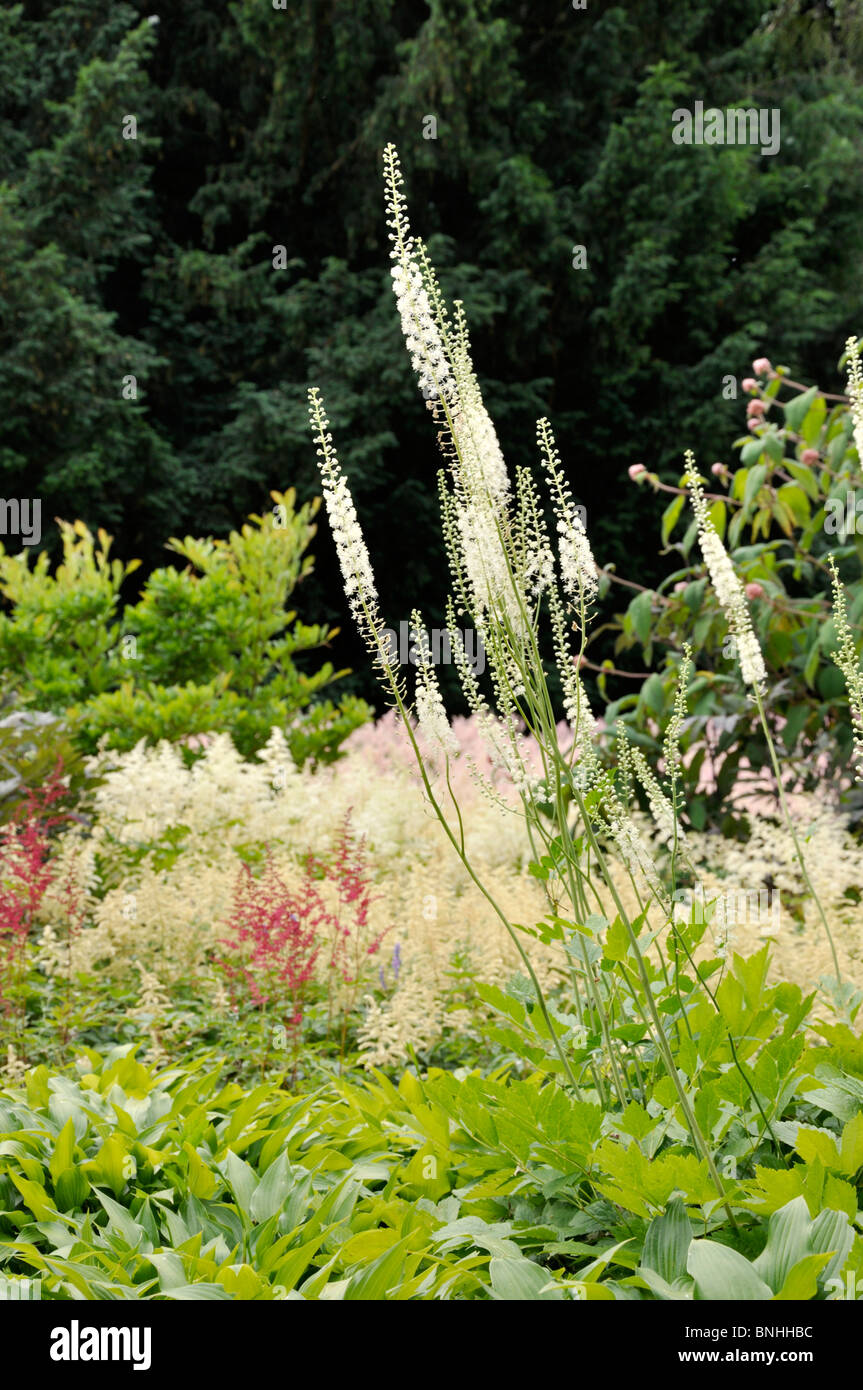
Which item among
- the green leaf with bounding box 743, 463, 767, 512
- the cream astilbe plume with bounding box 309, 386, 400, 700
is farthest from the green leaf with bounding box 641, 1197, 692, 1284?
the green leaf with bounding box 743, 463, 767, 512

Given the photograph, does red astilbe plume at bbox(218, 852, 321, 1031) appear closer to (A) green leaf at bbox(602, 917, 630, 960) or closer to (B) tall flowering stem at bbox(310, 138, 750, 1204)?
(B) tall flowering stem at bbox(310, 138, 750, 1204)

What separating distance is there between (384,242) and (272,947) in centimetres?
1318

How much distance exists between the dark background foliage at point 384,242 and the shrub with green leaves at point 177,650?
6217mm

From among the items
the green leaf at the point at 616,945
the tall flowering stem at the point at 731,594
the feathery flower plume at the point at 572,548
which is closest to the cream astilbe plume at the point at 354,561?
the feathery flower plume at the point at 572,548

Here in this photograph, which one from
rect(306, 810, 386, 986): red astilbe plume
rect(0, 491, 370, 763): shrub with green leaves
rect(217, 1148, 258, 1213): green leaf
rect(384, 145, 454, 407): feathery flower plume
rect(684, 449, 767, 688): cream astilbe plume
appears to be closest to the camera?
rect(384, 145, 454, 407): feathery flower plume

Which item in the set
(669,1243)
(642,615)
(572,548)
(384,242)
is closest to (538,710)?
(572,548)

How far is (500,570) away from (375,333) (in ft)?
38.1

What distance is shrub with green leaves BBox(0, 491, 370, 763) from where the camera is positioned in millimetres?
5793

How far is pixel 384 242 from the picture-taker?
14.6 m

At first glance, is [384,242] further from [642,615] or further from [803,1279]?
[803,1279]

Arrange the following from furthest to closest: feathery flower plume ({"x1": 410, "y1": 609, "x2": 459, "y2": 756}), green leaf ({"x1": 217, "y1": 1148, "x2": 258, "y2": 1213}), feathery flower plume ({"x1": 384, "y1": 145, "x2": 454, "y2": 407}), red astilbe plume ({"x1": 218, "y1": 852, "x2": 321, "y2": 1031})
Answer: red astilbe plume ({"x1": 218, "y1": 852, "x2": 321, "y2": 1031}), green leaf ({"x1": 217, "y1": 1148, "x2": 258, "y2": 1213}), feathery flower plume ({"x1": 410, "y1": 609, "x2": 459, "y2": 756}), feathery flower plume ({"x1": 384, "y1": 145, "x2": 454, "y2": 407})

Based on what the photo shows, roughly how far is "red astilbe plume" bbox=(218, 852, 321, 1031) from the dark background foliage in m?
9.76

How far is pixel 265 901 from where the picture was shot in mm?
3164
